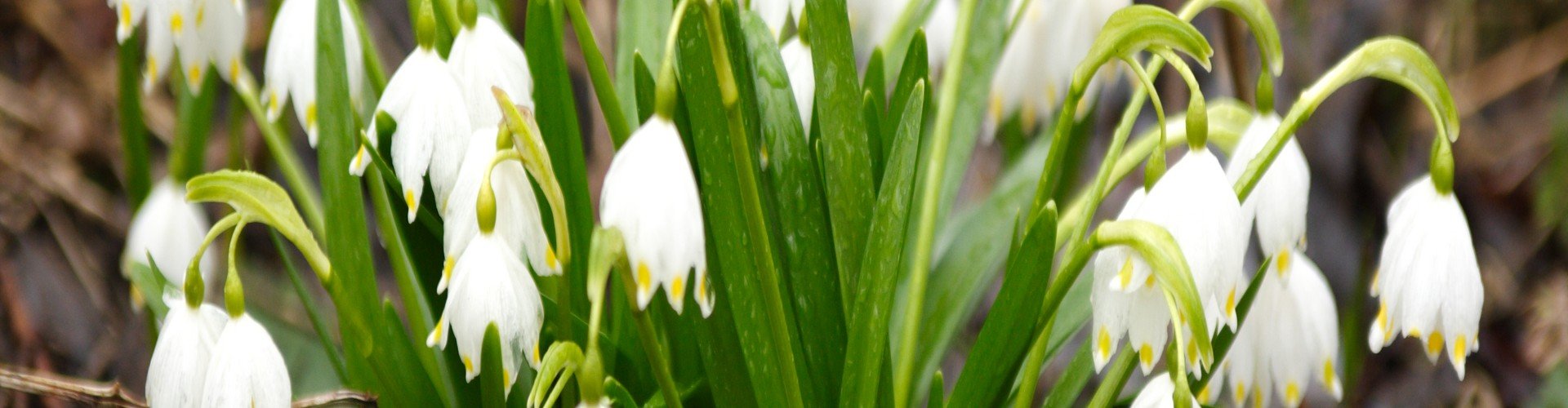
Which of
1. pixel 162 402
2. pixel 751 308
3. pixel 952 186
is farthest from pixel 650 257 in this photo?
pixel 952 186

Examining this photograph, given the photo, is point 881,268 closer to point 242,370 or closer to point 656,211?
point 656,211

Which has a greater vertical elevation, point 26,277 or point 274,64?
point 274,64

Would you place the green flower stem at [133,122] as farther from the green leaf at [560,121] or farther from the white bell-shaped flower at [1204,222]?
the white bell-shaped flower at [1204,222]

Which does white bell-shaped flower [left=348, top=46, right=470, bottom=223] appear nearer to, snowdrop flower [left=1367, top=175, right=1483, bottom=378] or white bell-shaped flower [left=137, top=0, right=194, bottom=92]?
white bell-shaped flower [left=137, top=0, right=194, bottom=92]

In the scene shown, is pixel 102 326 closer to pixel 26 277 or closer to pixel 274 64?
pixel 26 277

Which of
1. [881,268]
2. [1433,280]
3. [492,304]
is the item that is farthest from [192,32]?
[1433,280]
